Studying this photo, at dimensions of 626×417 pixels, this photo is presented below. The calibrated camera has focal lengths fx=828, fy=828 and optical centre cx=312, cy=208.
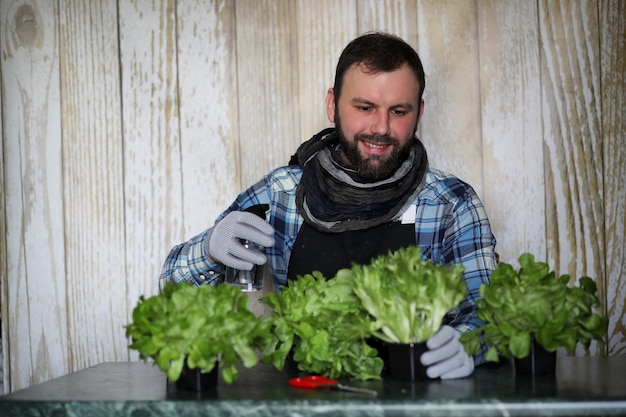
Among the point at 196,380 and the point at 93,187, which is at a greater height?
the point at 93,187

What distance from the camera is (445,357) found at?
5.52 feet

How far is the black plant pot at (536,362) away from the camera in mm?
1682

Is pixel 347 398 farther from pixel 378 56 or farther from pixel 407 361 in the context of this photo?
pixel 378 56

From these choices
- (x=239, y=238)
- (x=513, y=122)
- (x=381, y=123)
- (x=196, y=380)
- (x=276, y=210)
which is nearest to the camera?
(x=196, y=380)

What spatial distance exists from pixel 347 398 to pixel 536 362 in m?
0.46

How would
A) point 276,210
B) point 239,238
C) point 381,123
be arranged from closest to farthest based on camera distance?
point 239,238 → point 381,123 → point 276,210

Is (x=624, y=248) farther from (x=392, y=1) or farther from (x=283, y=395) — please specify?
(x=283, y=395)

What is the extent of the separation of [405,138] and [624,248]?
93 cm

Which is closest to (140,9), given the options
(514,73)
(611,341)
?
(514,73)

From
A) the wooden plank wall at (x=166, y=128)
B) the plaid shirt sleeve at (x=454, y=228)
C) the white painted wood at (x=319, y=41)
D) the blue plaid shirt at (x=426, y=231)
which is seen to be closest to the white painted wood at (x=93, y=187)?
the wooden plank wall at (x=166, y=128)

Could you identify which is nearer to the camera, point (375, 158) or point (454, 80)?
point (375, 158)

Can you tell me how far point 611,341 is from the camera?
2908 mm

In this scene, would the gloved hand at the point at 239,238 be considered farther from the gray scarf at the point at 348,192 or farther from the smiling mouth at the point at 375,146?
the smiling mouth at the point at 375,146

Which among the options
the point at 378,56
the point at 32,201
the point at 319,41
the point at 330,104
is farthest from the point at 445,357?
the point at 32,201
